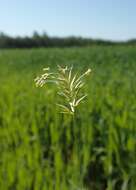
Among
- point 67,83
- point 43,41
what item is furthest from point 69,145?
point 43,41

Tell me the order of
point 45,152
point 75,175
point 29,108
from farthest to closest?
point 29,108 < point 45,152 < point 75,175

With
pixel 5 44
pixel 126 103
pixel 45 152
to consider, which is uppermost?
pixel 5 44

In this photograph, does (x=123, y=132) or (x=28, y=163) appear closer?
(x=28, y=163)

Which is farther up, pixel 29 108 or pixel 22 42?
pixel 22 42

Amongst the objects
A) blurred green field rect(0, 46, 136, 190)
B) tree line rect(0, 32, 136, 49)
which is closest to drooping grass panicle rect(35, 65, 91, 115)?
blurred green field rect(0, 46, 136, 190)

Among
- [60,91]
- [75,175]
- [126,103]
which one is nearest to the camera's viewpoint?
[60,91]

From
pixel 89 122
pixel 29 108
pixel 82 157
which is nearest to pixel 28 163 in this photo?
pixel 82 157

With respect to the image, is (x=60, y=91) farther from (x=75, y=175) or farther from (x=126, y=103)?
(x=126, y=103)

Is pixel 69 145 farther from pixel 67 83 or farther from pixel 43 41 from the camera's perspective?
pixel 43 41

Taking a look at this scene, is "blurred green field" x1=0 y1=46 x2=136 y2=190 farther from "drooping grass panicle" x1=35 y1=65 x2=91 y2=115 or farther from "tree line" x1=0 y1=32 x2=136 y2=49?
"tree line" x1=0 y1=32 x2=136 y2=49
